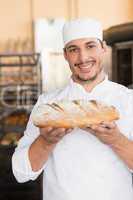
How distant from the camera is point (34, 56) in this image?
12.3 ft

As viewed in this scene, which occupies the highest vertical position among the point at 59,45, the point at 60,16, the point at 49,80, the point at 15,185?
the point at 60,16

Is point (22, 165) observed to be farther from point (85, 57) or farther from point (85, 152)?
point (85, 57)

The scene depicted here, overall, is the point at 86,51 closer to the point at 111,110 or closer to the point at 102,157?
the point at 111,110

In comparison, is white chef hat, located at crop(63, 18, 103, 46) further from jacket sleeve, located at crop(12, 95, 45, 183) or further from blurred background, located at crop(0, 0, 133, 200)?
blurred background, located at crop(0, 0, 133, 200)

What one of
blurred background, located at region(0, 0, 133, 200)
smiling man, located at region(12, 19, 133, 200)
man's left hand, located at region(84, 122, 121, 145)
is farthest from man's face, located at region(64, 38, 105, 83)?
blurred background, located at region(0, 0, 133, 200)

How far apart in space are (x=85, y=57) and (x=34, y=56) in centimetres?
252

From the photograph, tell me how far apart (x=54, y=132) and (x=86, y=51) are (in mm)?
276

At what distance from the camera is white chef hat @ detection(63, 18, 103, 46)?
4.29ft

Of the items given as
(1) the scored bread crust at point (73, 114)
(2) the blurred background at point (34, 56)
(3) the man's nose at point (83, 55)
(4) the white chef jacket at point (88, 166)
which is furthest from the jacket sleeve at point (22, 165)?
(2) the blurred background at point (34, 56)

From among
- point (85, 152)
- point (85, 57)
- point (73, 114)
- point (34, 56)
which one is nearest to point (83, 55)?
point (85, 57)

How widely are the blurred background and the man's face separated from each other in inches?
29.6

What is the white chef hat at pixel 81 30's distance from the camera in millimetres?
1309

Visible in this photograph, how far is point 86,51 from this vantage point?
4.13 feet

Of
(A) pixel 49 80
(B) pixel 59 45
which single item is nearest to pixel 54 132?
(A) pixel 49 80
